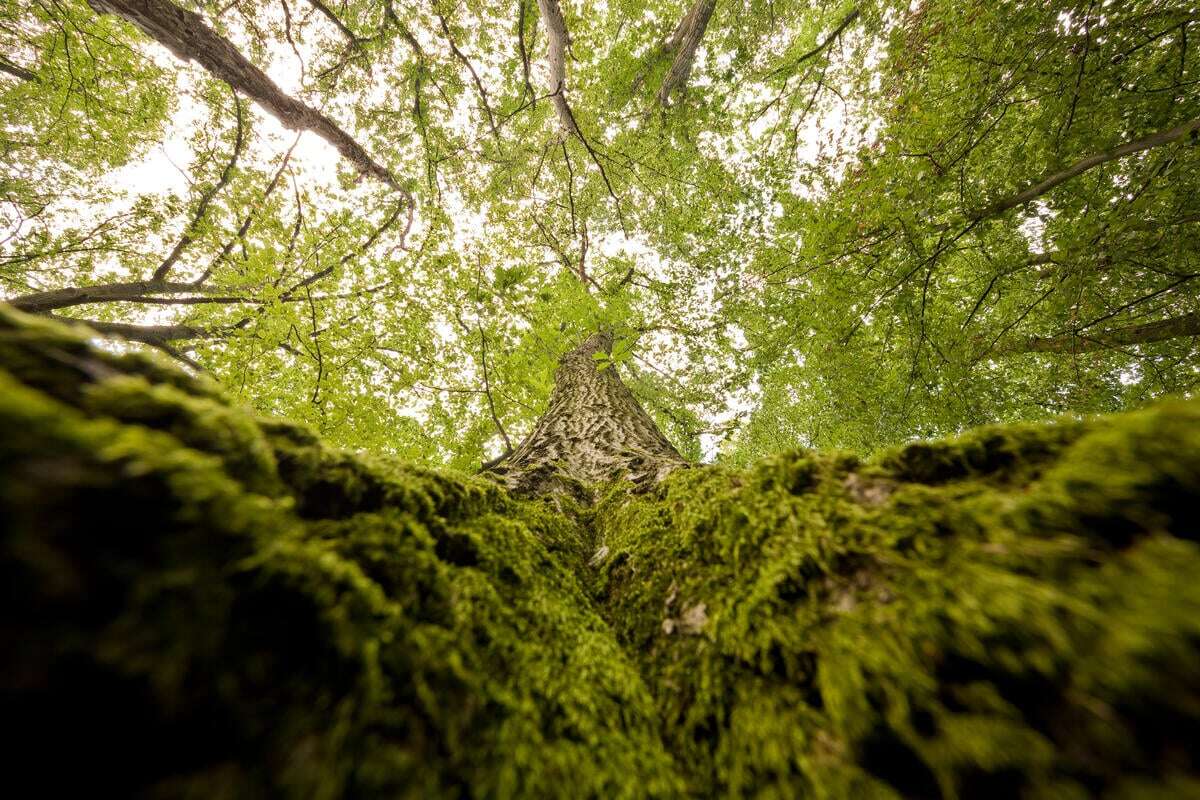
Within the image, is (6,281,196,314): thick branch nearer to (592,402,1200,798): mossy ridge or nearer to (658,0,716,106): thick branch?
(658,0,716,106): thick branch

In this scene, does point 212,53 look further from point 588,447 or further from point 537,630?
point 537,630

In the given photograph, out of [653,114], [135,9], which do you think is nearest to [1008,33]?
[653,114]

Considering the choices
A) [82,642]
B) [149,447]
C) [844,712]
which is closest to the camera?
[82,642]

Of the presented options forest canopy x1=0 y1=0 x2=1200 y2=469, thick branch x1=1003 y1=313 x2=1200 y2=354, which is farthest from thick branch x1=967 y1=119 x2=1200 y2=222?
thick branch x1=1003 y1=313 x2=1200 y2=354

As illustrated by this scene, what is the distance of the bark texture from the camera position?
8.23 feet

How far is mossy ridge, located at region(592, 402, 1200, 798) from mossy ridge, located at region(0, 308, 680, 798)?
266 millimetres

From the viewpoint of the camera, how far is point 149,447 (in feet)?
2.03

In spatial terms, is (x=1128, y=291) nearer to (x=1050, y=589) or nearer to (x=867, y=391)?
(x=867, y=391)

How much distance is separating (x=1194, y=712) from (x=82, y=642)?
52.9 inches

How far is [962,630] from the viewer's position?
714 millimetres

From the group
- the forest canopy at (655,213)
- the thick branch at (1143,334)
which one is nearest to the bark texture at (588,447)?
the forest canopy at (655,213)

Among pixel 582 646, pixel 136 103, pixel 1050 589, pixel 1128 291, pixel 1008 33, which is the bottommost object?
pixel 582 646

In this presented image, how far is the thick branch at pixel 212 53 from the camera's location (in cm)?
520

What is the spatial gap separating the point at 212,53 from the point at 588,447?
7.77 m
